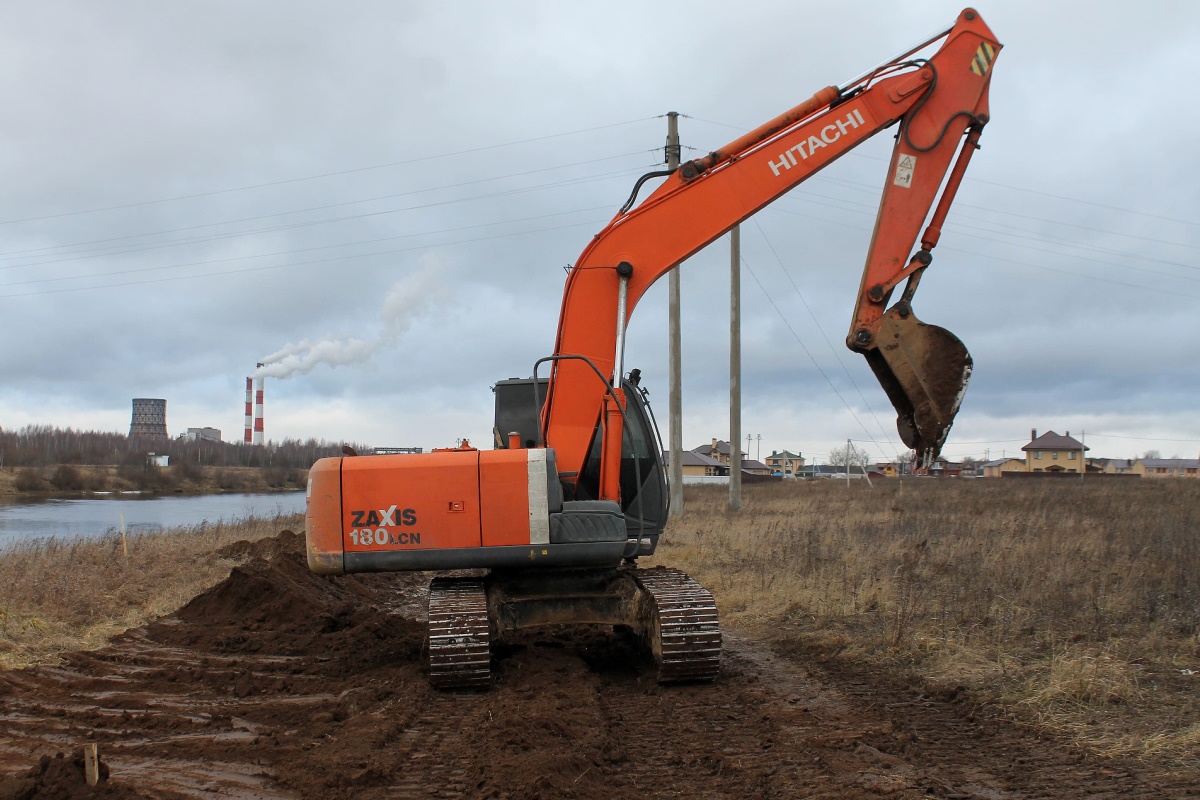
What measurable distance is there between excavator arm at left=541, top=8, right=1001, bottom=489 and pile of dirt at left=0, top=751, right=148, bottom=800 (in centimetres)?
383

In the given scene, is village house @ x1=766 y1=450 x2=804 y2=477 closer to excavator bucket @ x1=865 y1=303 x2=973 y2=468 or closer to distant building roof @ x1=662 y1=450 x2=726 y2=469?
distant building roof @ x1=662 y1=450 x2=726 y2=469

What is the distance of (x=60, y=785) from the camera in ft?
13.2

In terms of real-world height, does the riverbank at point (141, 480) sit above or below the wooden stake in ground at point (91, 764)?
above

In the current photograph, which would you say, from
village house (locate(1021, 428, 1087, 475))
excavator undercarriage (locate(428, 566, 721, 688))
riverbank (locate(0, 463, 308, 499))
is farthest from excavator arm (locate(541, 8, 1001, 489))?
village house (locate(1021, 428, 1087, 475))

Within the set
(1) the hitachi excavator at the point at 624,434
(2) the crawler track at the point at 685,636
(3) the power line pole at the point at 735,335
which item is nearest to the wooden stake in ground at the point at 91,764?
(1) the hitachi excavator at the point at 624,434

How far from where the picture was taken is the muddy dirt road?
15.2 feet

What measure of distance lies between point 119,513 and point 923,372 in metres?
35.8

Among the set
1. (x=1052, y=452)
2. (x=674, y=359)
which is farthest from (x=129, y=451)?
(x=1052, y=452)

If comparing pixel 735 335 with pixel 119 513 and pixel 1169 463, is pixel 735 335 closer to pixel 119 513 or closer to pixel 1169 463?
pixel 119 513

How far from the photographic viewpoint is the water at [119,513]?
26469 mm

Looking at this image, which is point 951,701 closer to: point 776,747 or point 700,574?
point 776,747

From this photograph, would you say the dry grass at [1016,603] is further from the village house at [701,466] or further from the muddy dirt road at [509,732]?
the village house at [701,466]

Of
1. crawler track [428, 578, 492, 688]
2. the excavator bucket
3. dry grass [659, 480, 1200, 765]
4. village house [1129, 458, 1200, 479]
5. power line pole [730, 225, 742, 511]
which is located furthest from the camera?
village house [1129, 458, 1200, 479]

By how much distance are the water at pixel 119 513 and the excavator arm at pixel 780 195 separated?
61.8 ft
